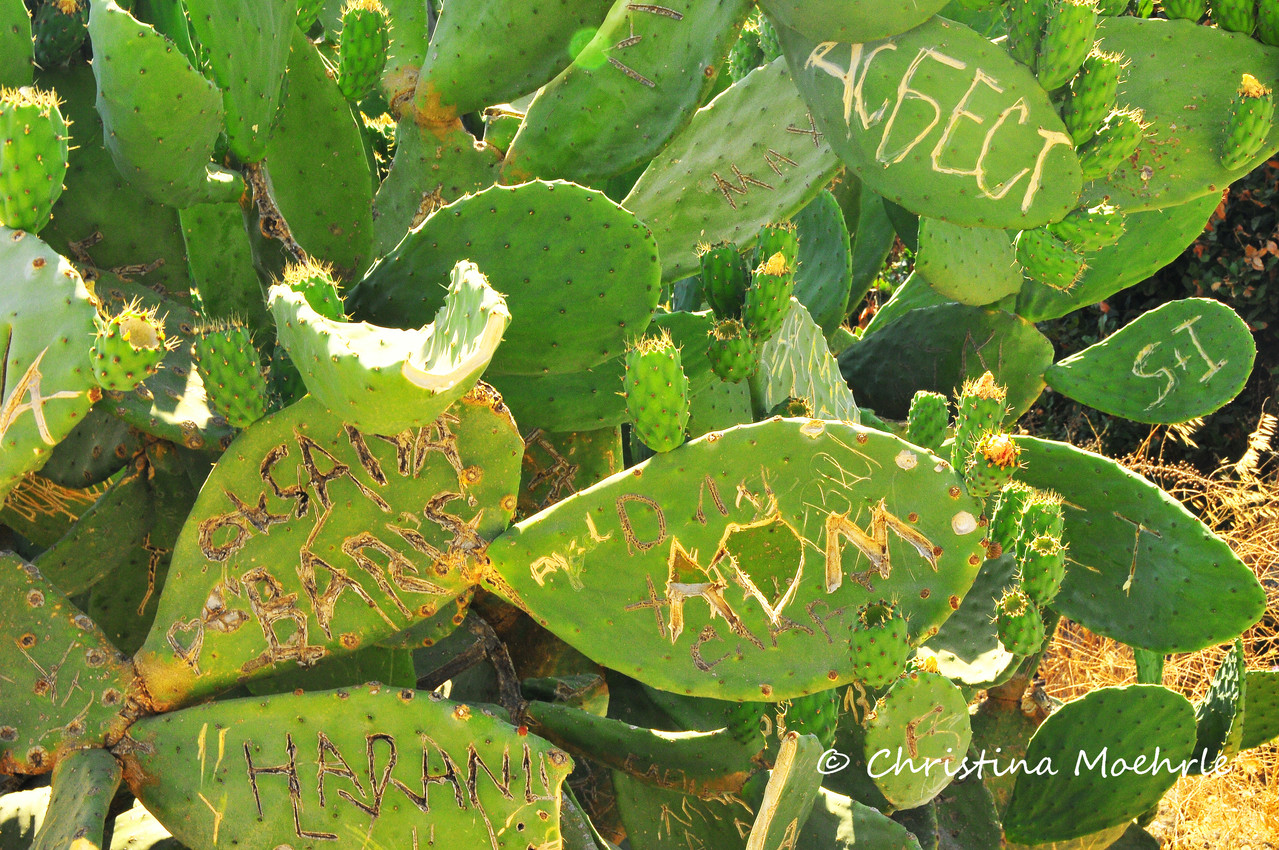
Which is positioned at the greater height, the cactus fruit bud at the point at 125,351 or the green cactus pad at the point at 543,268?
the cactus fruit bud at the point at 125,351

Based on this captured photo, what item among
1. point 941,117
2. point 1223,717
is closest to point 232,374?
point 941,117

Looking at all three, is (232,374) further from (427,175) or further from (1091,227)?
(1091,227)

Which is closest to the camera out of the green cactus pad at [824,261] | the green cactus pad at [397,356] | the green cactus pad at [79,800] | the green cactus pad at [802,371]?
the green cactus pad at [397,356]

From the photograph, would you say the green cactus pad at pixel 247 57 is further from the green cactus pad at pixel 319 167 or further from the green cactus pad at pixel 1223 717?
the green cactus pad at pixel 1223 717

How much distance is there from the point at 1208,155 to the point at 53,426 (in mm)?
1706

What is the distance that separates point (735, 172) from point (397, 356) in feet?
3.26

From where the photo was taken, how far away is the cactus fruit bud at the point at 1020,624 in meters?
1.54

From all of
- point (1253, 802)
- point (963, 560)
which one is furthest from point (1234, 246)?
point (963, 560)

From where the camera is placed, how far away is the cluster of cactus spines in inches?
44.8

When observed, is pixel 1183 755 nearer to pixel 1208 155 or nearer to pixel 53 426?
pixel 1208 155

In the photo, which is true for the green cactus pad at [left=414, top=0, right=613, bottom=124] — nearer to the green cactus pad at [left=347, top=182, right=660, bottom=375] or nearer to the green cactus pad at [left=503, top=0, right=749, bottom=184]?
the green cactus pad at [left=503, top=0, right=749, bottom=184]

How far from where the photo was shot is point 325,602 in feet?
4.00

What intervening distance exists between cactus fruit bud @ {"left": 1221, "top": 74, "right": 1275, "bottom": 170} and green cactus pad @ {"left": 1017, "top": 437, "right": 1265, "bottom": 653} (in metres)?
0.64

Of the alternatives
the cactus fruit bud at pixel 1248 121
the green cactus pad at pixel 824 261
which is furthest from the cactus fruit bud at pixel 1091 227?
the green cactus pad at pixel 824 261
